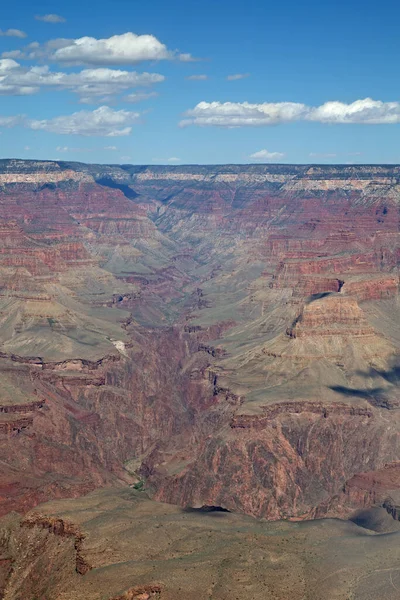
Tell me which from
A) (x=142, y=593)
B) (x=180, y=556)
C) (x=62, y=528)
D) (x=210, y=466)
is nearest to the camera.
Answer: (x=142, y=593)

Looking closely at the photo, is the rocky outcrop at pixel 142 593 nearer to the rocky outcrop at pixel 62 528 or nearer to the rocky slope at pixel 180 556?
the rocky slope at pixel 180 556

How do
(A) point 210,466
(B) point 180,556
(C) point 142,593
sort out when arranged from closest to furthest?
(C) point 142,593, (B) point 180,556, (A) point 210,466

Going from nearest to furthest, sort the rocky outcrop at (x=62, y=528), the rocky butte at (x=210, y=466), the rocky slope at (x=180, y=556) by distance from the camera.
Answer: the rocky slope at (x=180, y=556), the rocky butte at (x=210, y=466), the rocky outcrop at (x=62, y=528)

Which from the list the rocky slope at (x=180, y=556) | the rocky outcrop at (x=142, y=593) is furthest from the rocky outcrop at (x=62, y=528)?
the rocky outcrop at (x=142, y=593)

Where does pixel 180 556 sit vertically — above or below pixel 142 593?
above

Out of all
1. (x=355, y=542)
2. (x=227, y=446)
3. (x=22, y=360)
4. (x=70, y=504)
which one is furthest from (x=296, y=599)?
(x=22, y=360)

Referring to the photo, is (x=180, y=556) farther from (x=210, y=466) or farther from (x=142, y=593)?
(x=210, y=466)

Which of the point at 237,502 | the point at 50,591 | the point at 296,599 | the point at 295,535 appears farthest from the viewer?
the point at 237,502

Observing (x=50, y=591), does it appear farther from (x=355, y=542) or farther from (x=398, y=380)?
(x=398, y=380)

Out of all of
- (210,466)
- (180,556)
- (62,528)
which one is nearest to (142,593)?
(180,556)

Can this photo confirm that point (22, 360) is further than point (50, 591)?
Yes

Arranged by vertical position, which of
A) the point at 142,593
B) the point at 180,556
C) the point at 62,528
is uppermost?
the point at 180,556
